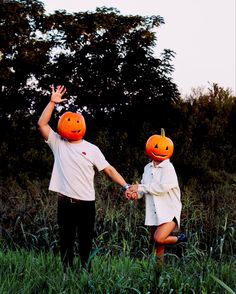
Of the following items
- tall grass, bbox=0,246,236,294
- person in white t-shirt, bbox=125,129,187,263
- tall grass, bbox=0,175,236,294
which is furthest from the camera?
person in white t-shirt, bbox=125,129,187,263

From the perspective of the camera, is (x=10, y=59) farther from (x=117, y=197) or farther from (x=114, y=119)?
(x=117, y=197)

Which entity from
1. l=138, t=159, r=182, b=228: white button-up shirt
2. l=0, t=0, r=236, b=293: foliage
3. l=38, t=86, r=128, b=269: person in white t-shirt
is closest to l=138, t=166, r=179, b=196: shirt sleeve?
l=138, t=159, r=182, b=228: white button-up shirt

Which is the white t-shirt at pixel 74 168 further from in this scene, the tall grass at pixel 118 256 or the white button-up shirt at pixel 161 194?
the tall grass at pixel 118 256

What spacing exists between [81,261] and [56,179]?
2.44 feet

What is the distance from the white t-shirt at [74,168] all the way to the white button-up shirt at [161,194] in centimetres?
46

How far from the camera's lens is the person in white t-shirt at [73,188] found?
6168mm

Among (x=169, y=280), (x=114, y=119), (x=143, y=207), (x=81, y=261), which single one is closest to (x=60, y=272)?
(x=81, y=261)

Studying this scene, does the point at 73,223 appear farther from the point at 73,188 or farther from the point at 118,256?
the point at 118,256

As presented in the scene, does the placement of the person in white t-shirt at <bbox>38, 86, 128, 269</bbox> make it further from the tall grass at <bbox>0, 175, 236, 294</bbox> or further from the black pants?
the tall grass at <bbox>0, 175, 236, 294</bbox>

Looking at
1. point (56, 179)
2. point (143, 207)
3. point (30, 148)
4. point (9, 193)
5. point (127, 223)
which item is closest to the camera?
point (56, 179)

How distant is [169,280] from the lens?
5.45m

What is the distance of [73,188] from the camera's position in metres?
6.14

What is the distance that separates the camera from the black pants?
6.18 m

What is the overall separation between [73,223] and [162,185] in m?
0.82
